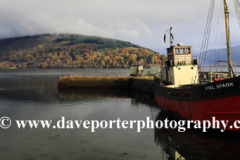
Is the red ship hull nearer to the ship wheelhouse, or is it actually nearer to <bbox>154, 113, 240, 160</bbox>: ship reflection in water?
<bbox>154, 113, 240, 160</bbox>: ship reflection in water

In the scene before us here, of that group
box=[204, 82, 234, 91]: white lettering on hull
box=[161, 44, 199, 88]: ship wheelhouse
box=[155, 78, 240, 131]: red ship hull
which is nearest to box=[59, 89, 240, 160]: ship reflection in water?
box=[155, 78, 240, 131]: red ship hull

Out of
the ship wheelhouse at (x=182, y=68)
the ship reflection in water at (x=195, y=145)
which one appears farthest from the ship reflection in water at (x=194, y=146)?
the ship wheelhouse at (x=182, y=68)

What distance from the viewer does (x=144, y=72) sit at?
63.8 meters

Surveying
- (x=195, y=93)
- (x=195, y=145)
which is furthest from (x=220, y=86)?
(x=195, y=145)

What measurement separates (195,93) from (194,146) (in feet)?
15.5

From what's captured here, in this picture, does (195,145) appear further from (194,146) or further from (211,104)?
(211,104)

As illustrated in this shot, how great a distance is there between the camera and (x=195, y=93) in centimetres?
1853

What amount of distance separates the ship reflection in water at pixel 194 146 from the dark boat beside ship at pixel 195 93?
1423mm

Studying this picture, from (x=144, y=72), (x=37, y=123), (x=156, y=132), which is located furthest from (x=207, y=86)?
(x=144, y=72)

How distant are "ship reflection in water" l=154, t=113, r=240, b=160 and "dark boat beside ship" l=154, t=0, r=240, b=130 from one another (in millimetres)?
1423

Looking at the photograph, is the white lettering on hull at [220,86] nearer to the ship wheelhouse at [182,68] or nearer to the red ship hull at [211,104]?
the red ship hull at [211,104]

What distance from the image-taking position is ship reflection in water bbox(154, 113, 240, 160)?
1441cm

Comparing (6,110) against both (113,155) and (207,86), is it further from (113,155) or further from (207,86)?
(207,86)

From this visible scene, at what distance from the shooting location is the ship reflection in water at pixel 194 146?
567 inches
